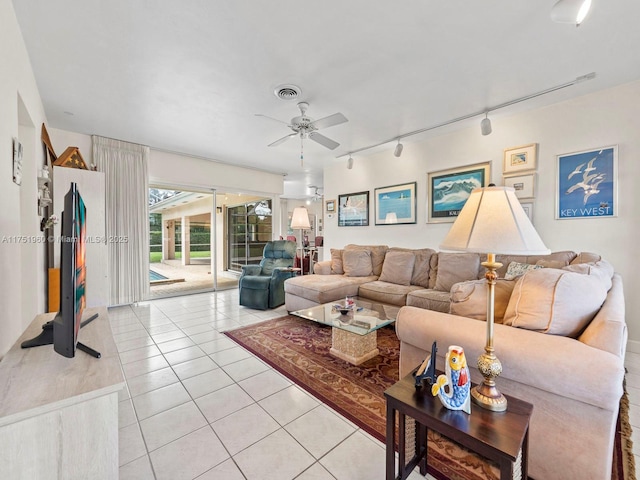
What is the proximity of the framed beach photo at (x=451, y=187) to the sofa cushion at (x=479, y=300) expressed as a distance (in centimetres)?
251

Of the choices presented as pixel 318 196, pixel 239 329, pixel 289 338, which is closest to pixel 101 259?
pixel 239 329

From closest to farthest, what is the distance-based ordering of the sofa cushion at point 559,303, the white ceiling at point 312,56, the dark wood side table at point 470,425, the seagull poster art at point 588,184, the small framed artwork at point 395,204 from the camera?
the dark wood side table at point 470,425, the sofa cushion at point 559,303, the white ceiling at point 312,56, the seagull poster art at point 588,184, the small framed artwork at point 395,204

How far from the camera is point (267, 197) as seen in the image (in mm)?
6613

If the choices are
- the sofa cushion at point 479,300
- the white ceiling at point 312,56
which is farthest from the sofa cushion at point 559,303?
the white ceiling at point 312,56

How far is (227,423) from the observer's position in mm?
1696

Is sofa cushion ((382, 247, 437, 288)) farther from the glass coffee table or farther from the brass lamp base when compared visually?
the brass lamp base

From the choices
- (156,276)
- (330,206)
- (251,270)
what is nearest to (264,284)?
(251,270)

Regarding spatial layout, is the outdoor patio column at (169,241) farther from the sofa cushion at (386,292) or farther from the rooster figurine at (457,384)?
the rooster figurine at (457,384)

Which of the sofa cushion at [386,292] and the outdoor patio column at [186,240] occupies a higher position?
the outdoor patio column at [186,240]

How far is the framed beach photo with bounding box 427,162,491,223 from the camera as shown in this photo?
3.70 meters

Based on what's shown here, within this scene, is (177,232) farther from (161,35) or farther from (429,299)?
(429,299)

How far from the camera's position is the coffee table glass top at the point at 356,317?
7.64 ft

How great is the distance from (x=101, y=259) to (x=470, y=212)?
453 cm

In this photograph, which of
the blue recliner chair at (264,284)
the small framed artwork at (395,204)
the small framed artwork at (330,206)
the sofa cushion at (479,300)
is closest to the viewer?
the sofa cushion at (479,300)
